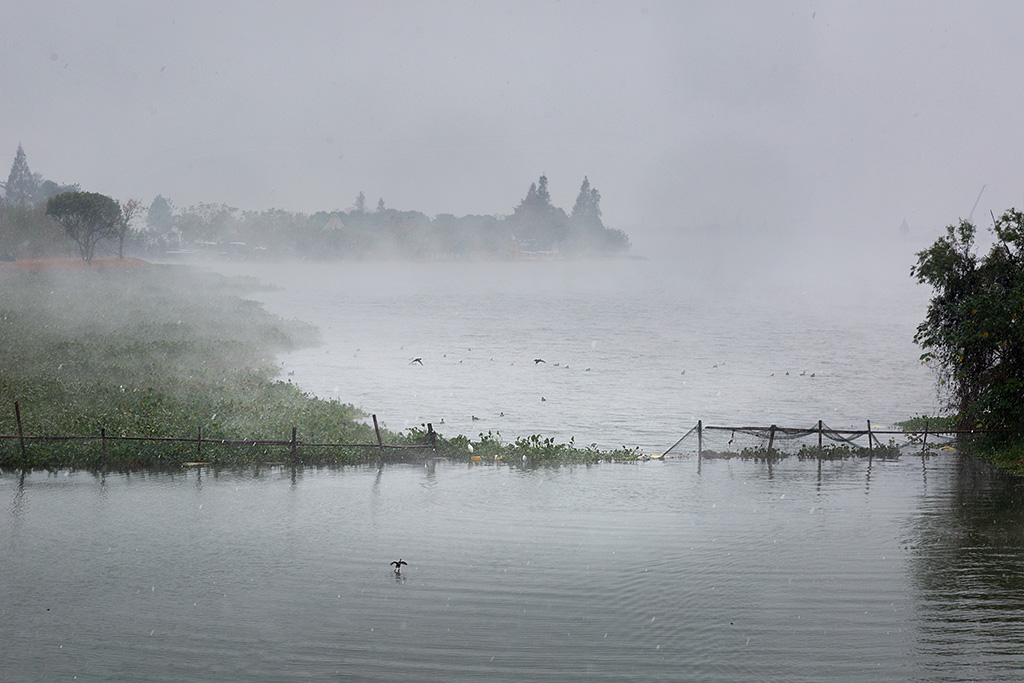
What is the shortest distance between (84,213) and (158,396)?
76839 mm

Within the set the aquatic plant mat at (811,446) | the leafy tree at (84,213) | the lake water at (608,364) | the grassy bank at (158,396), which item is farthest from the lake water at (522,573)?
the leafy tree at (84,213)

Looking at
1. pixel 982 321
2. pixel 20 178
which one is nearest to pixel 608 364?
pixel 982 321

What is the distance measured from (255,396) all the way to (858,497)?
2579 cm

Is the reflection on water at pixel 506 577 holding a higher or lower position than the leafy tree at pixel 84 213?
lower

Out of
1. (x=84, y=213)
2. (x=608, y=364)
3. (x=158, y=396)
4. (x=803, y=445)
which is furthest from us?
(x=84, y=213)

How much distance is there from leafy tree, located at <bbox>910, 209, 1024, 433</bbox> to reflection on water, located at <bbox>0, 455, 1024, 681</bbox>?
12.6ft

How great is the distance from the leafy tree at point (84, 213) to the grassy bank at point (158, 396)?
103ft

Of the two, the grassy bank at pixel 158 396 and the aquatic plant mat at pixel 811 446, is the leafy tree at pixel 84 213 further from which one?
the aquatic plant mat at pixel 811 446

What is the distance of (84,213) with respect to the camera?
99312 mm

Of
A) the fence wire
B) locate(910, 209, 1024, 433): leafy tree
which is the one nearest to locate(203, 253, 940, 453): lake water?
the fence wire

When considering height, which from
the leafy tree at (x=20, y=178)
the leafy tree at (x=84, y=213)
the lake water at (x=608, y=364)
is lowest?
the lake water at (x=608, y=364)

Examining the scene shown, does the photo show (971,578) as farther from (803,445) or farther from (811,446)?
(803,445)

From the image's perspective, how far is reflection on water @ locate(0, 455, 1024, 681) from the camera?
14.5m

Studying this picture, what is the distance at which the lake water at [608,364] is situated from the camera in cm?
4578
